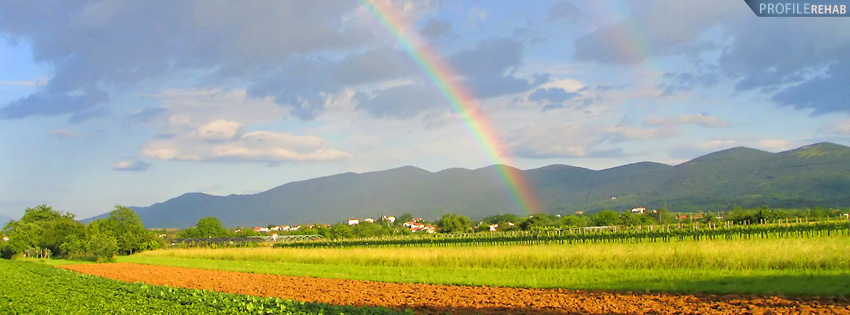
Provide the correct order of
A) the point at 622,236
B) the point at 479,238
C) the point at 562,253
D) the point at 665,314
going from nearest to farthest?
the point at 665,314, the point at 562,253, the point at 622,236, the point at 479,238

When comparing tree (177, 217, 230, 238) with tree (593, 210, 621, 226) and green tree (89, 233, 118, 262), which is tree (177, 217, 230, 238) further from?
green tree (89, 233, 118, 262)

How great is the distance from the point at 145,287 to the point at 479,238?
170 ft

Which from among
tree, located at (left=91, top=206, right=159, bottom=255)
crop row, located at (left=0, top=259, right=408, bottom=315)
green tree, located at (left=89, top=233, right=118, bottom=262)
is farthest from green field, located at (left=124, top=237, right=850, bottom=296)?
tree, located at (left=91, top=206, right=159, bottom=255)

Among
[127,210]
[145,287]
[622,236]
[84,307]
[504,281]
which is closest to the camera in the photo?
[84,307]

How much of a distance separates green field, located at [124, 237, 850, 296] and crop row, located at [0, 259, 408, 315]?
33.4 feet

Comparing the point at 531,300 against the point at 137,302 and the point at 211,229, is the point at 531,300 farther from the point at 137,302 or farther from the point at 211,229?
the point at 211,229

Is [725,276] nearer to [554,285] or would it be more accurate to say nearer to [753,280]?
[753,280]

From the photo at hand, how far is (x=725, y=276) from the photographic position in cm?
2292

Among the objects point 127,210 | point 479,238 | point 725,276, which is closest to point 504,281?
point 725,276

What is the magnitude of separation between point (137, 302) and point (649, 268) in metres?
19.7

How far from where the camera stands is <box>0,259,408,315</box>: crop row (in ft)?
51.1

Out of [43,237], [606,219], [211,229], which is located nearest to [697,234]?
[43,237]

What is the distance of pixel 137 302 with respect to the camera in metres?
18.7

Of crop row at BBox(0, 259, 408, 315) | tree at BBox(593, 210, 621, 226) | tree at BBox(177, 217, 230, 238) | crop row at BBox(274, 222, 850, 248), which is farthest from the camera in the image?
tree at BBox(177, 217, 230, 238)
